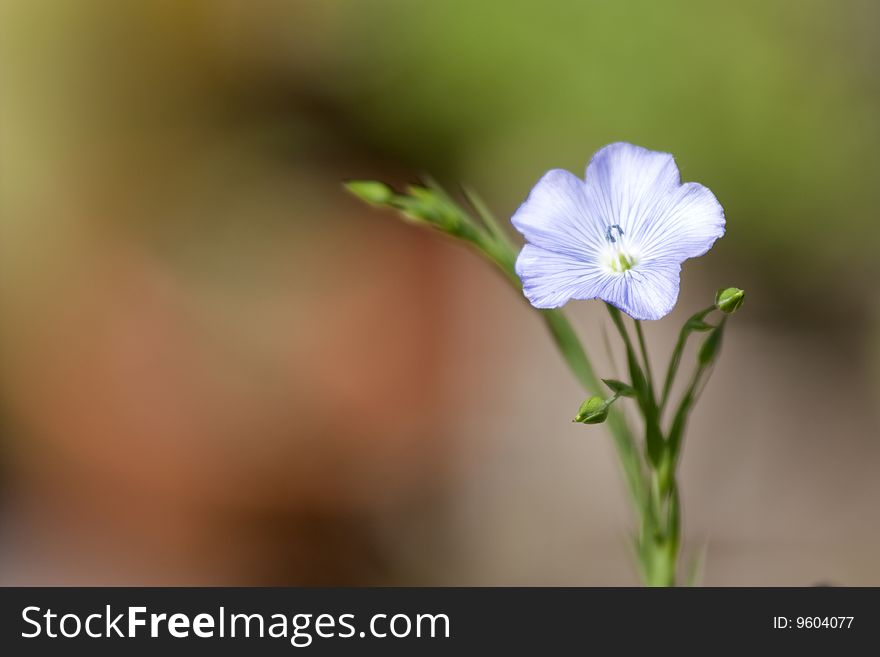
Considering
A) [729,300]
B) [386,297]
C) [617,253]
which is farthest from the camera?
[386,297]

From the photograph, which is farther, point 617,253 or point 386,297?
point 386,297

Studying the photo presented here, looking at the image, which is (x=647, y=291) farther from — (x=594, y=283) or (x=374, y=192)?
(x=374, y=192)

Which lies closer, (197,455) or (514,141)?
(197,455)

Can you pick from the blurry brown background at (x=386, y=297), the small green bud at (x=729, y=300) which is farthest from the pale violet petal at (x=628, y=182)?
the blurry brown background at (x=386, y=297)

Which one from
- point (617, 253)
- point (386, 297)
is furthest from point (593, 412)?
point (386, 297)

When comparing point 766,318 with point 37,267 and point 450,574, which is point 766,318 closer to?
point 450,574

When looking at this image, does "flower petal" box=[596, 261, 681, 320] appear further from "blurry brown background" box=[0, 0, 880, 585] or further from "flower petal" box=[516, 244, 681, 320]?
"blurry brown background" box=[0, 0, 880, 585]
